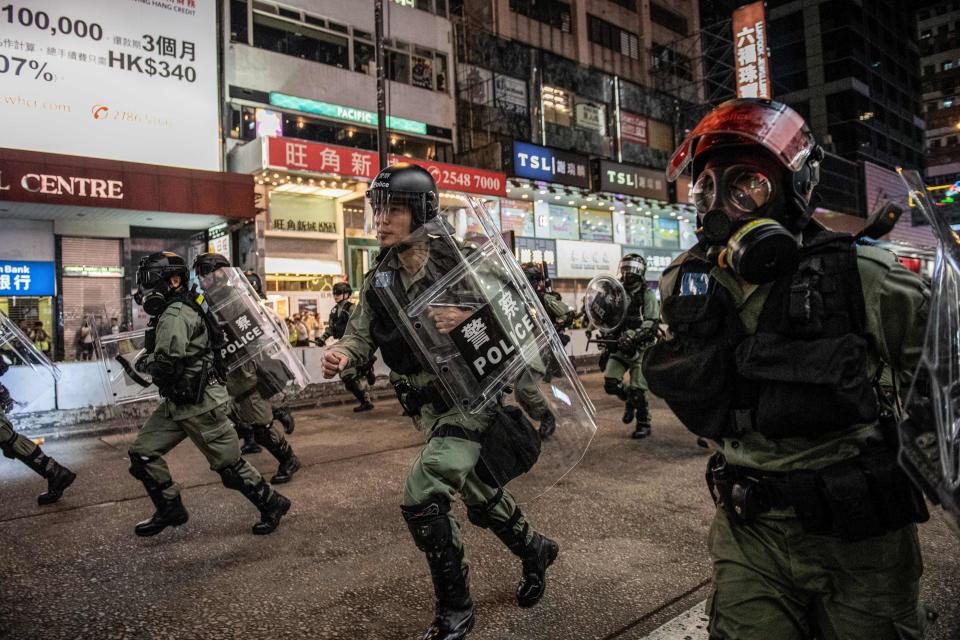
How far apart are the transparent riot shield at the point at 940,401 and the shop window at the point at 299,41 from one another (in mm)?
18819

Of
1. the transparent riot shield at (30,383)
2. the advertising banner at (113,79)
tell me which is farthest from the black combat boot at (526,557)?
the advertising banner at (113,79)

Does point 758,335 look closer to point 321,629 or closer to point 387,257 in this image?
point 387,257

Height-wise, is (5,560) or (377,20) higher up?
(377,20)

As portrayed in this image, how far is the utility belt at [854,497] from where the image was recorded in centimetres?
158

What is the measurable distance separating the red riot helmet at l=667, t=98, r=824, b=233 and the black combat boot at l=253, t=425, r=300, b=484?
486 cm

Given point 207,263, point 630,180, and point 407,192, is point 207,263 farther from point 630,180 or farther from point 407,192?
point 630,180

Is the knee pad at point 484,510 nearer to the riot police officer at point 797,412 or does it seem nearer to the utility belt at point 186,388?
the riot police officer at point 797,412

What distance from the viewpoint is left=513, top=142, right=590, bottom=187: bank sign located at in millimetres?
19978

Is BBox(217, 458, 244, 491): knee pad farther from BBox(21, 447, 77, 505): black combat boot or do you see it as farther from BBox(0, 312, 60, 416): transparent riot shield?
BBox(0, 312, 60, 416): transparent riot shield

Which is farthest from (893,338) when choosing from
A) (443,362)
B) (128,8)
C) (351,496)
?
(128,8)

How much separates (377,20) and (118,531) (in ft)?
30.9

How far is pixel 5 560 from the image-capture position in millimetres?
3926

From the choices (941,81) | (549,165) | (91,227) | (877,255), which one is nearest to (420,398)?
(877,255)

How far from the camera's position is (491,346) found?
2.68 m
